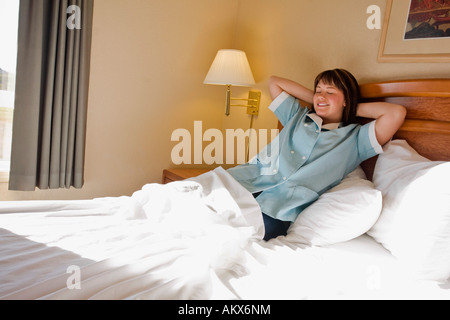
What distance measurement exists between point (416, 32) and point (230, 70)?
110 centimetres

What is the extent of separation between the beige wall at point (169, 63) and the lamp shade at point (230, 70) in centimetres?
22

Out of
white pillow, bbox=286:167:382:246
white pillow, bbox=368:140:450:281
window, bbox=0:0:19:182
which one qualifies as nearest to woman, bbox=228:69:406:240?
white pillow, bbox=286:167:382:246

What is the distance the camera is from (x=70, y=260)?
114 cm

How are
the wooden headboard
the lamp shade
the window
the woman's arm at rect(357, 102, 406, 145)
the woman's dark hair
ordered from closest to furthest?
the wooden headboard, the woman's arm at rect(357, 102, 406, 145), the woman's dark hair, the window, the lamp shade

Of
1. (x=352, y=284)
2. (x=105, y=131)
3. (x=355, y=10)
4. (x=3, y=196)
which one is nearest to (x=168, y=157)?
(x=105, y=131)

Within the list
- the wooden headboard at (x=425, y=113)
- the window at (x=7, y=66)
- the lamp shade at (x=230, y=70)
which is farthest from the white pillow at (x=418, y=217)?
the window at (x=7, y=66)

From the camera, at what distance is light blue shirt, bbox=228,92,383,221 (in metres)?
1.72

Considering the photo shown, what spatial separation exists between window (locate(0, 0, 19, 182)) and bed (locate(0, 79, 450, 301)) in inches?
42.7

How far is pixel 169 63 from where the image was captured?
276 centimetres

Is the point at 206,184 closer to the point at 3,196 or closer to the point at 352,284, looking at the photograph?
the point at 352,284

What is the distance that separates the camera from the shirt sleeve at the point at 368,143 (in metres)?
1.73

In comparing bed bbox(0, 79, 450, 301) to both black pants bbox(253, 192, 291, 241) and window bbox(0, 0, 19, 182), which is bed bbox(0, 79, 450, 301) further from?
window bbox(0, 0, 19, 182)

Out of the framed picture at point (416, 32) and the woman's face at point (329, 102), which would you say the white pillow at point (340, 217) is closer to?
the woman's face at point (329, 102)

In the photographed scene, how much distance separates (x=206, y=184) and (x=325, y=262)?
2.08ft
